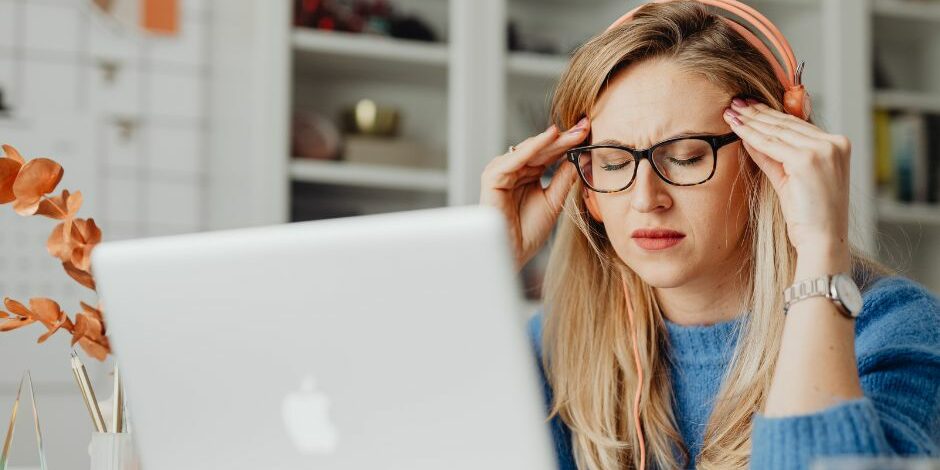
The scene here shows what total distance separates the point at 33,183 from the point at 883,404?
94cm

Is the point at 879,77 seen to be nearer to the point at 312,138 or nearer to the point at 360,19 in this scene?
the point at 360,19

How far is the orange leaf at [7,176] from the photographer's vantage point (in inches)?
41.5

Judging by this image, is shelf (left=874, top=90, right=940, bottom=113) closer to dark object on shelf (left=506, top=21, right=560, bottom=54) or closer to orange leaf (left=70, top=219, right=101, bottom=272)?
dark object on shelf (left=506, top=21, right=560, bottom=54)

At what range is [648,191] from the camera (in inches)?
49.7

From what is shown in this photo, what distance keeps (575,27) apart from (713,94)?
185 cm

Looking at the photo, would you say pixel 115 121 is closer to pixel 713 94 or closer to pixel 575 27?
pixel 575 27

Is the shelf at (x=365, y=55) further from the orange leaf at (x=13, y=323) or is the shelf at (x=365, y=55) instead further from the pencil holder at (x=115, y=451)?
the pencil holder at (x=115, y=451)

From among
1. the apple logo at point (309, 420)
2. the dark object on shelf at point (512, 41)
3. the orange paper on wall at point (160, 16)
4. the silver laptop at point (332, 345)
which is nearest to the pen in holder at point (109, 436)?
the silver laptop at point (332, 345)

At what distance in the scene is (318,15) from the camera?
2.72 metres

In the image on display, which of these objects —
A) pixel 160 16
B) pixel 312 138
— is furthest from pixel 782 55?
pixel 160 16

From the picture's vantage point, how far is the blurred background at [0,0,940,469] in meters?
2.60

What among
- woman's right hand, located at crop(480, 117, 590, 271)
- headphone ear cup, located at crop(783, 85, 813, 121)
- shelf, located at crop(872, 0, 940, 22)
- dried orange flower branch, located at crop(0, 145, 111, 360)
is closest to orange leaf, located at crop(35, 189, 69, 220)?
dried orange flower branch, located at crop(0, 145, 111, 360)

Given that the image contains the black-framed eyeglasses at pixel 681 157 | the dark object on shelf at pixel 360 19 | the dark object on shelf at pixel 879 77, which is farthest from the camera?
the dark object on shelf at pixel 879 77

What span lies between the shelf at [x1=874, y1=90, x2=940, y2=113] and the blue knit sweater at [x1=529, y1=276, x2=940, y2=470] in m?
1.97
